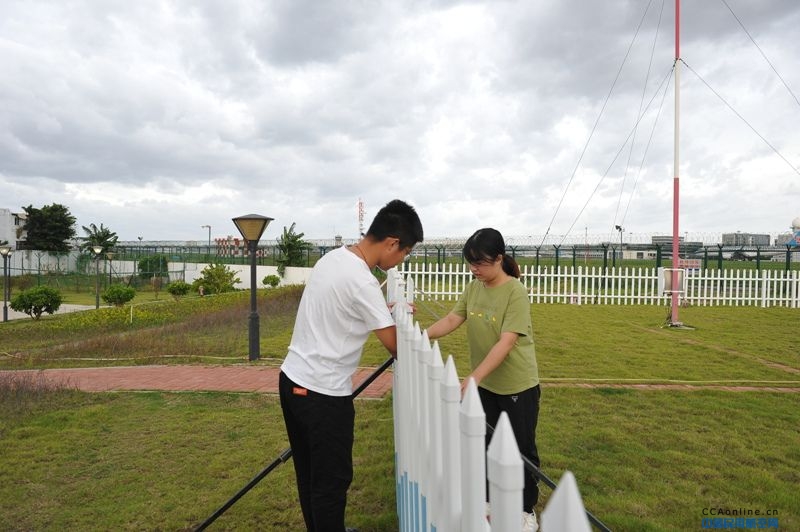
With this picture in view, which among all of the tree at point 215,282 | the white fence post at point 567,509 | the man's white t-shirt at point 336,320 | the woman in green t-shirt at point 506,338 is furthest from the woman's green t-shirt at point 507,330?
the tree at point 215,282

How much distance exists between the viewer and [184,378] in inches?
267

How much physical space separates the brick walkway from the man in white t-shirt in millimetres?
3519

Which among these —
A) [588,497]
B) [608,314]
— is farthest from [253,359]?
[608,314]

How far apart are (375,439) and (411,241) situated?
2609 mm

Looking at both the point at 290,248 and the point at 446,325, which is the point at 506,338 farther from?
the point at 290,248

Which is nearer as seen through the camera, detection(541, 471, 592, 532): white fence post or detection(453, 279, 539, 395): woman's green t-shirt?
detection(541, 471, 592, 532): white fence post

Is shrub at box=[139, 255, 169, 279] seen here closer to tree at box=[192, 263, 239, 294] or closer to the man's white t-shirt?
tree at box=[192, 263, 239, 294]

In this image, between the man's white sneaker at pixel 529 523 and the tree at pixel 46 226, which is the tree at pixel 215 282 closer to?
the man's white sneaker at pixel 529 523

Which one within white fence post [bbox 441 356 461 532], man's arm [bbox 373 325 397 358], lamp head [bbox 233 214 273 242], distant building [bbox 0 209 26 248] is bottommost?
white fence post [bbox 441 356 461 532]

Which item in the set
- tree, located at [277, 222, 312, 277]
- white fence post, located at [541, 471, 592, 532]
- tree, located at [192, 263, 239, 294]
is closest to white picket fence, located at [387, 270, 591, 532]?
white fence post, located at [541, 471, 592, 532]

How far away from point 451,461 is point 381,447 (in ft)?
9.38

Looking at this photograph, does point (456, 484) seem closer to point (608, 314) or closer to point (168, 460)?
point (168, 460)

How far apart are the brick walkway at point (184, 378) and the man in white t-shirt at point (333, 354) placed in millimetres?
3519

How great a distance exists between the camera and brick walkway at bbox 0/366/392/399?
20.3ft
